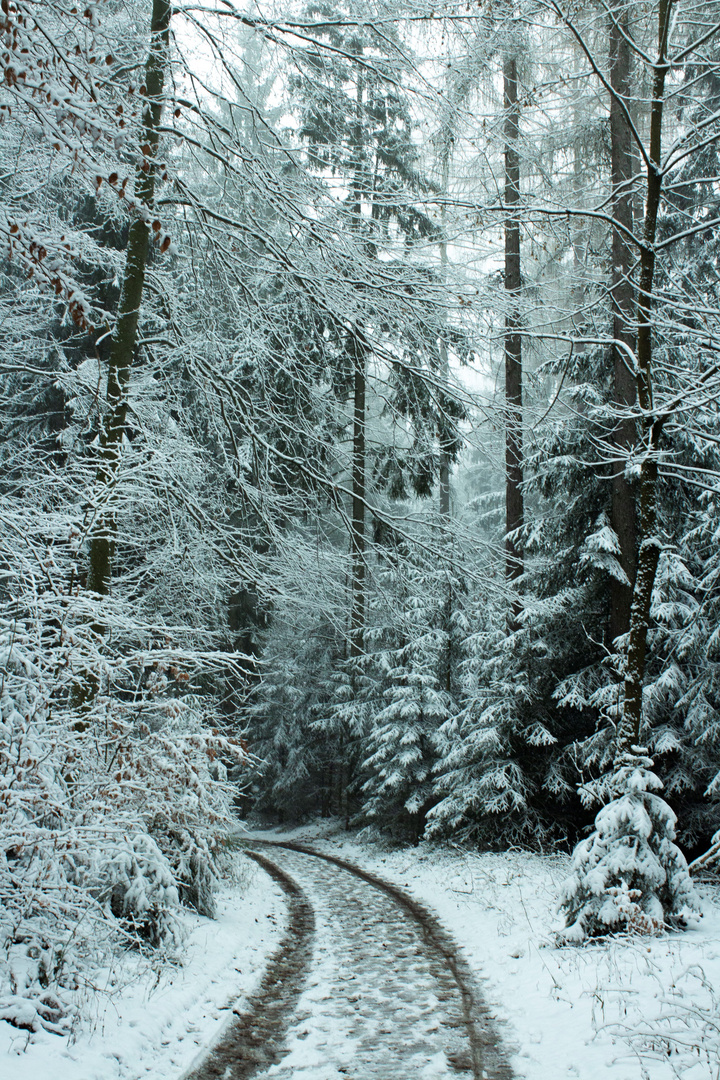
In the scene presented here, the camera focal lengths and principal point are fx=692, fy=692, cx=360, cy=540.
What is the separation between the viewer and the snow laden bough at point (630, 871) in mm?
6281

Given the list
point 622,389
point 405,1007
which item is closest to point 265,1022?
point 405,1007

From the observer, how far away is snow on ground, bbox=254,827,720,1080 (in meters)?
4.11

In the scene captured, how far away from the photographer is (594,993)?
16.4ft

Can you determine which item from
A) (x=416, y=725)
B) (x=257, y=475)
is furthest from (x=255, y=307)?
(x=416, y=725)

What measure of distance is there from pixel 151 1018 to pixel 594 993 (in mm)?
3168

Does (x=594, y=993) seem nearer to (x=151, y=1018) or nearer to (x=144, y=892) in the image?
(x=151, y=1018)

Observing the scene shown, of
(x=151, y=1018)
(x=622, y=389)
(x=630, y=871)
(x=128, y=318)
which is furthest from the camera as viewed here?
(x=622, y=389)

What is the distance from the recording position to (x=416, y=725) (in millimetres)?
16578

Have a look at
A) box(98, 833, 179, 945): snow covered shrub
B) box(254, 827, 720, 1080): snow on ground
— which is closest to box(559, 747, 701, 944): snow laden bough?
box(254, 827, 720, 1080): snow on ground

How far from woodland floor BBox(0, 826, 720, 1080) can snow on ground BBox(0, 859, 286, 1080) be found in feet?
0.05

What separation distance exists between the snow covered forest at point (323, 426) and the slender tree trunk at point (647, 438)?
3 cm

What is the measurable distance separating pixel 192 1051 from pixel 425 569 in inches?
208

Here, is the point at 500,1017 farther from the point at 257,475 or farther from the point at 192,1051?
the point at 257,475

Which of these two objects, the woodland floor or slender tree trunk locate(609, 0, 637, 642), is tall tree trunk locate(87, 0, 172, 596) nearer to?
the woodland floor
